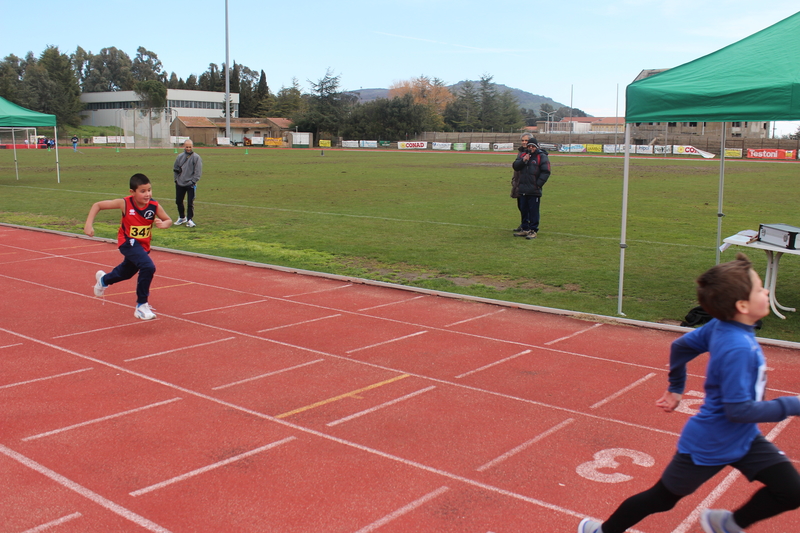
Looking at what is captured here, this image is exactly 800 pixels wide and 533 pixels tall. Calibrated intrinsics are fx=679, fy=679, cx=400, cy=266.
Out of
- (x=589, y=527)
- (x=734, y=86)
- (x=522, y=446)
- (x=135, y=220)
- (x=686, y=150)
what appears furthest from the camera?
(x=686, y=150)

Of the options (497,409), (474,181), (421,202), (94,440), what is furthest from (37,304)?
(474,181)

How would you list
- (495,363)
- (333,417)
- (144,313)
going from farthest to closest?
1. (144,313)
2. (495,363)
3. (333,417)

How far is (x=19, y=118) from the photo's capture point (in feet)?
84.0

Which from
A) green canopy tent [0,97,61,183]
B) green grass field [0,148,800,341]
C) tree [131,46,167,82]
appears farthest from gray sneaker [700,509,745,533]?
tree [131,46,167,82]

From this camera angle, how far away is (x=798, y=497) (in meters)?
3.08

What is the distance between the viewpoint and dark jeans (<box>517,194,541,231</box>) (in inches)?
561

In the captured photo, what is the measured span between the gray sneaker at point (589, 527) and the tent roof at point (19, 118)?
27261 mm

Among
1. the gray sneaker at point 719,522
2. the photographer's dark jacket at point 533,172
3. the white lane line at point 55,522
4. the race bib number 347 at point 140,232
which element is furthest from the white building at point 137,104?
the gray sneaker at point 719,522

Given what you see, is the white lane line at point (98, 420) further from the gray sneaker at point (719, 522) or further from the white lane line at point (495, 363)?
the gray sneaker at point (719, 522)

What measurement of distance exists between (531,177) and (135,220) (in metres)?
8.55

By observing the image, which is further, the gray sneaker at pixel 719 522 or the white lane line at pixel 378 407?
the white lane line at pixel 378 407

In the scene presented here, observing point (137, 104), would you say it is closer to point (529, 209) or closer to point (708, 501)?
point (529, 209)

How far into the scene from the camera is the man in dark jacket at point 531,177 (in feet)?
45.9

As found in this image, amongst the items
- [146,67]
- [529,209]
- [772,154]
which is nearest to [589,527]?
[529,209]
